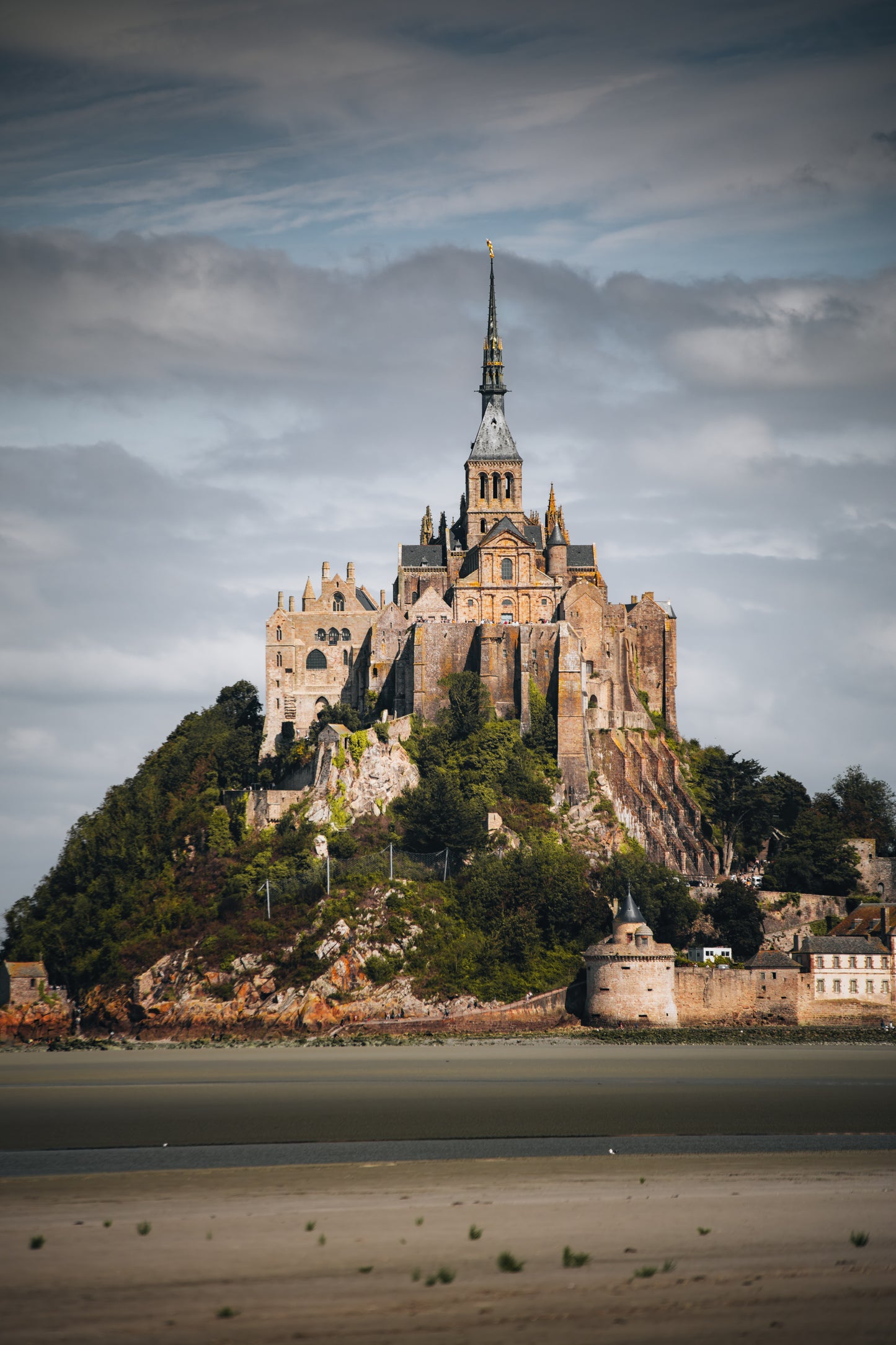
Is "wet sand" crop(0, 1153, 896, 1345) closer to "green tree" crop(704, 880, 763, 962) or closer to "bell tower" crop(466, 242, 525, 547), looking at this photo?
"green tree" crop(704, 880, 763, 962)

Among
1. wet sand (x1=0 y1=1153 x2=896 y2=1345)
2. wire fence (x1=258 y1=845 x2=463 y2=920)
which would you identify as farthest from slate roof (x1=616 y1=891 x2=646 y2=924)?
wet sand (x1=0 y1=1153 x2=896 y2=1345)

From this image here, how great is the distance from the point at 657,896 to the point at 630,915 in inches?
280

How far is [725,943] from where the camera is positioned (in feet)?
246

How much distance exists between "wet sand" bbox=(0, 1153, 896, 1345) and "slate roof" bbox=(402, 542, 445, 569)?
242ft

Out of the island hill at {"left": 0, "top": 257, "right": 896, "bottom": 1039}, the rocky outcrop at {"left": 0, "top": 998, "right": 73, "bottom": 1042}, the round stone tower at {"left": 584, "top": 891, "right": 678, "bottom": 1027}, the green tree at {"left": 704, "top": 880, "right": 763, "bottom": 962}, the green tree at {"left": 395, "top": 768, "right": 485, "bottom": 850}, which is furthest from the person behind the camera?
the green tree at {"left": 395, "top": 768, "right": 485, "bottom": 850}

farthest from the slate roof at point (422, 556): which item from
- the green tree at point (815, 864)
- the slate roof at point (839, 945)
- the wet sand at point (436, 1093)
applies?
the wet sand at point (436, 1093)

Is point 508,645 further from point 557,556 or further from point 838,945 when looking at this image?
point 838,945

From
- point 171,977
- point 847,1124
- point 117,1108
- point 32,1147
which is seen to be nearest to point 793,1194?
point 847,1124

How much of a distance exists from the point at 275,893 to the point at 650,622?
32.1 metres

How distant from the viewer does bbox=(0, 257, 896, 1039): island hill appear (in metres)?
68.4

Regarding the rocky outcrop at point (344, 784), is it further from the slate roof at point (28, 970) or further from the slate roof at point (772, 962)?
the slate roof at point (772, 962)

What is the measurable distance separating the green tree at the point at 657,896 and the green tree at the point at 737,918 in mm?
1263

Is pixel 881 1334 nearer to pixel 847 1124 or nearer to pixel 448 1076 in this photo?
pixel 847 1124

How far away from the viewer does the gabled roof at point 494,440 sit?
104250 millimetres
